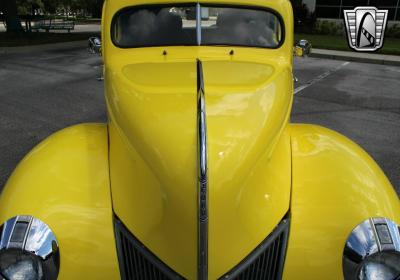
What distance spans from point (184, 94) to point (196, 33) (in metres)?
1.19

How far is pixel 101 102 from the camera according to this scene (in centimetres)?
748

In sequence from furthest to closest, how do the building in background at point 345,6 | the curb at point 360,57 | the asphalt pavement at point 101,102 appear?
the building in background at point 345,6 → the curb at point 360,57 → the asphalt pavement at point 101,102

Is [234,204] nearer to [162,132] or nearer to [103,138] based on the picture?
[162,132]

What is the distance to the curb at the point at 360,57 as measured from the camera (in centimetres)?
1283

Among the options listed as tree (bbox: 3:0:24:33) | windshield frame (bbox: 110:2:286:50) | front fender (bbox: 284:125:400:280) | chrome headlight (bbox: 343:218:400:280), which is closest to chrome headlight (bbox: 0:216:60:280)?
front fender (bbox: 284:125:400:280)

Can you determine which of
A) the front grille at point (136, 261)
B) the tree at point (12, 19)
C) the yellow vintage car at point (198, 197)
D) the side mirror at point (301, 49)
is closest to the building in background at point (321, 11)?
the tree at point (12, 19)

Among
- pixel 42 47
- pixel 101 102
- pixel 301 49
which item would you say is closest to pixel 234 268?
pixel 301 49

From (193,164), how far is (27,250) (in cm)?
88

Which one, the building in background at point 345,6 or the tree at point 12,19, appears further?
the building in background at point 345,6

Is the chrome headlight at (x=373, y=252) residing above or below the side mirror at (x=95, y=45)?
below

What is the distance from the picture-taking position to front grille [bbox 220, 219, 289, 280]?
1992mm

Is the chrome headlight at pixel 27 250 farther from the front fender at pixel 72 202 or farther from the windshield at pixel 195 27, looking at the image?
the windshield at pixel 195 27

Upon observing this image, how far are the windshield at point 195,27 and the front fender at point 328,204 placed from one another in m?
1.20

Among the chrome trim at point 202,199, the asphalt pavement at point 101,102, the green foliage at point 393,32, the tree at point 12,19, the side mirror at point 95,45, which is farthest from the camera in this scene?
the green foliage at point 393,32
